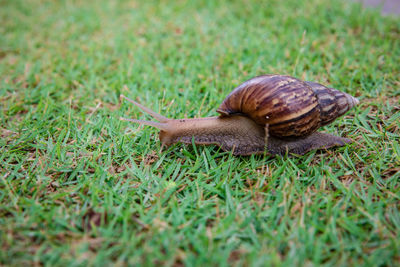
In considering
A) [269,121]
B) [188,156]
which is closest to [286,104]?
[269,121]

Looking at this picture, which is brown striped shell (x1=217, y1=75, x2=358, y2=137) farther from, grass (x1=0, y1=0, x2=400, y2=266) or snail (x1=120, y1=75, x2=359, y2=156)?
grass (x1=0, y1=0, x2=400, y2=266)

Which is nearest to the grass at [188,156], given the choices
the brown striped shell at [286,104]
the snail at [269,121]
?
the snail at [269,121]

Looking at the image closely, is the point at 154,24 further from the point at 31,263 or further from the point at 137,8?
the point at 31,263

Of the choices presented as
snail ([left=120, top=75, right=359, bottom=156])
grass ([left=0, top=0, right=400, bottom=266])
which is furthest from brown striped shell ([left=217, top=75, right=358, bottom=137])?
grass ([left=0, top=0, right=400, bottom=266])

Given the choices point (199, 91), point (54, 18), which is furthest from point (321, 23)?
point (54, 18)

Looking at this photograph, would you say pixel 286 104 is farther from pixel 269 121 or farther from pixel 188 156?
pixel 188 156

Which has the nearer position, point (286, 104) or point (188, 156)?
point (286, 104)

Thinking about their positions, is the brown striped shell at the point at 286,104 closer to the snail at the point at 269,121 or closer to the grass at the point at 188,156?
the snail at the point at 269,121
